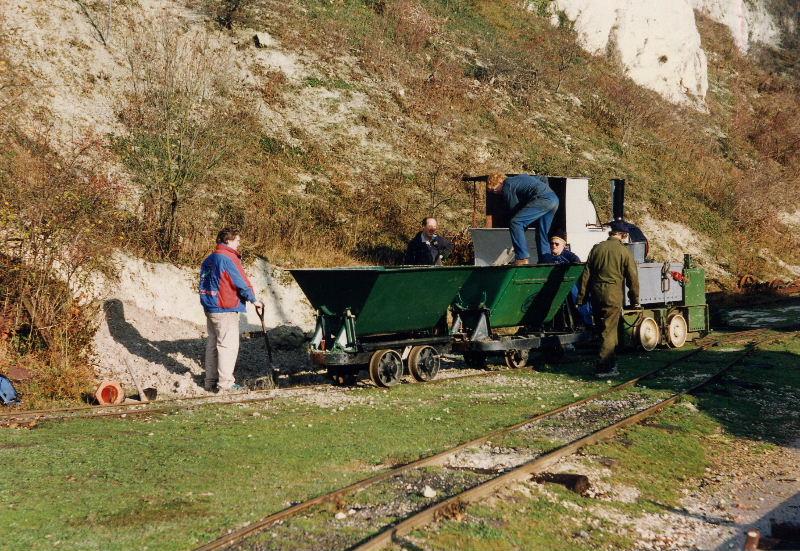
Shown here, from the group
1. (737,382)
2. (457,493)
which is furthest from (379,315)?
(737,382)

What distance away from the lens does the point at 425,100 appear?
94.1ft

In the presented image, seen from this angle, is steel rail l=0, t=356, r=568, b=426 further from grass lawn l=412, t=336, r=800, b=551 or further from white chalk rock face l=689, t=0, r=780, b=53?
white chalk rock face l=689, t=0, r=780, b=53

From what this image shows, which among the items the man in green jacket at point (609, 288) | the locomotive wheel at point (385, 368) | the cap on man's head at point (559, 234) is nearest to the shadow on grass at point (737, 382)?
the man in green jacket at point (609, 288)

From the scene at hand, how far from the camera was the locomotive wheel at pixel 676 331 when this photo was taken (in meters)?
15.5

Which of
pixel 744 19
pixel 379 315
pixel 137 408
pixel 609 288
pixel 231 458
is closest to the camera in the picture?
pixel 231 458

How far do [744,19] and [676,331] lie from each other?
5536 cm

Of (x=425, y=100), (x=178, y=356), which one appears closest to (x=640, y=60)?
(x=425, y=100)

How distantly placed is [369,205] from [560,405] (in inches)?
508

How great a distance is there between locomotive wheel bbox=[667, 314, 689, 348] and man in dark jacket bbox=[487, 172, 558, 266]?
3.45 metres

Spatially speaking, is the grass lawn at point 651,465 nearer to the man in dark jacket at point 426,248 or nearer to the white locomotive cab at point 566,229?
the white locomotive cab at point 566,229

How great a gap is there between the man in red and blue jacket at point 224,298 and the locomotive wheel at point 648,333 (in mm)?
7612

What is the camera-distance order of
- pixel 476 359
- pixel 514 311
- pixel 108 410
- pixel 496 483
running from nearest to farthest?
1. pixel 496 483
2. pixel 108 410
3. pixel 514 311
4. pixel 476 359

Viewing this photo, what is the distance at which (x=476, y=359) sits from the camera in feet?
43.4

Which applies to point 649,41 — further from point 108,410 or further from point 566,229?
point 108,410
